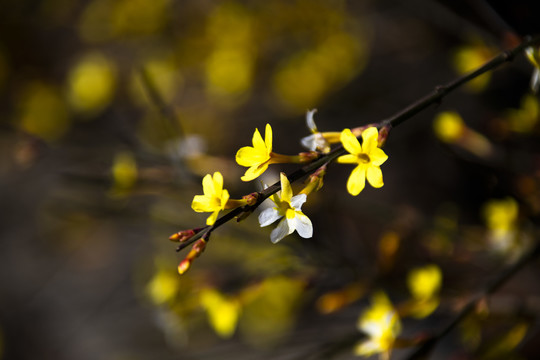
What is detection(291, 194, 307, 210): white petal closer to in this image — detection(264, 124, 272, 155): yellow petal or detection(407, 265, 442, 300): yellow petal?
detection(264, 124, 272, 155): yellow petal

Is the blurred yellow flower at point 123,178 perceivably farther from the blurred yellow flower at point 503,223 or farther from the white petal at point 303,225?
the blurred yellow flower at point 503,223

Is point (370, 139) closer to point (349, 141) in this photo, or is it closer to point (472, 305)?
point (349, 141)

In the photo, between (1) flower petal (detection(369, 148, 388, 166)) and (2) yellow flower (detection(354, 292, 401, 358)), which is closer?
(1) flower petal (detection(369, 148, 388, 166))

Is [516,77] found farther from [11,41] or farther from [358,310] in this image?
[11,41]

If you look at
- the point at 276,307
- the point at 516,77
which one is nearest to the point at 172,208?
the point at 276,307

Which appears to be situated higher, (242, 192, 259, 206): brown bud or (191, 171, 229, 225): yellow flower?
(191, 171, 229, 225): yellow flower

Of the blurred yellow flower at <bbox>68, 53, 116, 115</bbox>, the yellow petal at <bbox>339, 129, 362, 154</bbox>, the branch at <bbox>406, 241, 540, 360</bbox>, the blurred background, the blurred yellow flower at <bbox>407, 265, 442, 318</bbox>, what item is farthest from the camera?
the blurred yellow flower at <bbox>68, 53, 116, 115</bbox>

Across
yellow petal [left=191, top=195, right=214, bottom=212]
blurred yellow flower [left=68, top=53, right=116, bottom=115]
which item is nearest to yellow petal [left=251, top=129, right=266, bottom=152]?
yellow petal [left=191, top=195, right=214, bottom=212]

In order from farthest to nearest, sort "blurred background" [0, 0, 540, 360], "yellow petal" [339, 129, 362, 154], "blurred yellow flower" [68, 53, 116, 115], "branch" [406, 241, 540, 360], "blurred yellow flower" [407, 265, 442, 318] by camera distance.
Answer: "blurred yellow flower" [68, 53, 116, 115] → "blurred background" [0, 0, 540, 360] → "blurred yellow flower" [407, 265, 442, 318] → "branch" [406, 241, 540, 360] → "yellow petal" [339, 129, 362, 154]
